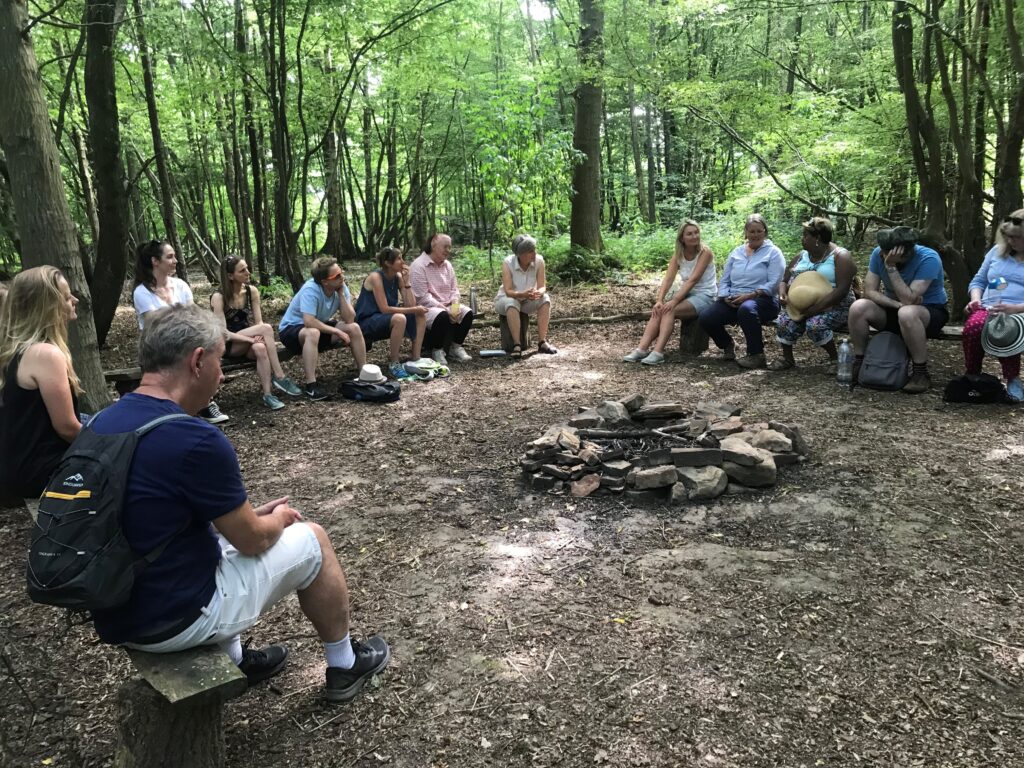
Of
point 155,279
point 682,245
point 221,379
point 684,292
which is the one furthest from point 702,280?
point 221,379

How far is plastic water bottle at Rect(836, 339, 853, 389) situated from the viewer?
18.1 feet

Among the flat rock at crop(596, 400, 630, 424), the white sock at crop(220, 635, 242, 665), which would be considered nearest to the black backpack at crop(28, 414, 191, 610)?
the white sock at crop(220, 635, 242, 665)

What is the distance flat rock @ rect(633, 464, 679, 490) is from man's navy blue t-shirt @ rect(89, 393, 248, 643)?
2.35 metres

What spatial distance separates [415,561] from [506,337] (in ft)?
14.8

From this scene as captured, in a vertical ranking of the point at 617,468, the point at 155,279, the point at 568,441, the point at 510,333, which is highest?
the point at 155,279

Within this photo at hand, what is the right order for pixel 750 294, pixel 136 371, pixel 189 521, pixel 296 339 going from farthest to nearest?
pixel 750 294 < pixel 296 339 < pixel 136 371 < pixel 189 521

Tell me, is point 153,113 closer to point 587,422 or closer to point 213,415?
point 213,415

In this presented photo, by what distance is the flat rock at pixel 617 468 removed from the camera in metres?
3.80

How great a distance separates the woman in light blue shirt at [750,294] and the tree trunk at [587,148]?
5.05 m

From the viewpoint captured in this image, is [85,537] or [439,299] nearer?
[85,537]

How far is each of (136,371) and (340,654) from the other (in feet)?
13.8

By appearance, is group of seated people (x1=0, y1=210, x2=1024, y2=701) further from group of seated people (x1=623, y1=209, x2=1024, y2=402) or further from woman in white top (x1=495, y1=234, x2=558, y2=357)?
woman in white top (x1=495, y1=234, x2=558, y2=357)

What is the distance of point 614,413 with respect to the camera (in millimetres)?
4531

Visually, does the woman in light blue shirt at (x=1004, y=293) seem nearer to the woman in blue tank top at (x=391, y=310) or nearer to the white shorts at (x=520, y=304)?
the white shorts at (x=520, y=304)
